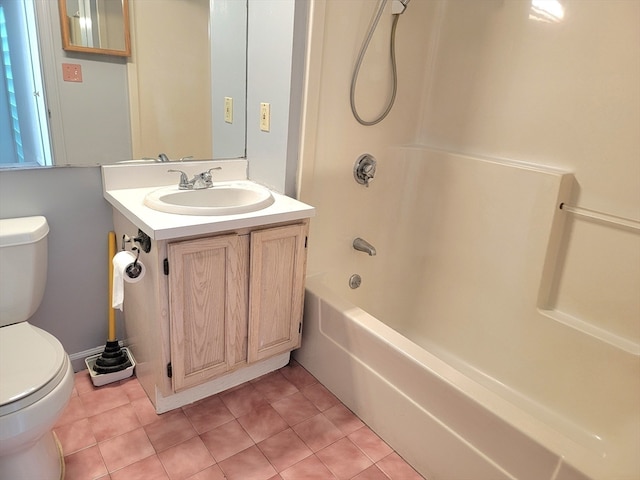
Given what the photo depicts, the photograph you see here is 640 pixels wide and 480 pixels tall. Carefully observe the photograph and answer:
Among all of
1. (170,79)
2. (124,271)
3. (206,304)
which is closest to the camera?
(124,271)

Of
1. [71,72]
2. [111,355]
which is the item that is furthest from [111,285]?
[71,72]

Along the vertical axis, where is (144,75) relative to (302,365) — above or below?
above

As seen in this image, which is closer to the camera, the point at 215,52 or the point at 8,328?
the point at 8,328

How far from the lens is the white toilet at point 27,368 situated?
1.21 meters

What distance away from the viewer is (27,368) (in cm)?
130

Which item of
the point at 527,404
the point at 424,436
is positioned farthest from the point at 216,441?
the point at 527,404

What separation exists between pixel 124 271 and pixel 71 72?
82cm

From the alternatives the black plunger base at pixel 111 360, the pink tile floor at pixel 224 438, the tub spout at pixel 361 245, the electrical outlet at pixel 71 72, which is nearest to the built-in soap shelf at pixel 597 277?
the tub spout at pixel 361 245

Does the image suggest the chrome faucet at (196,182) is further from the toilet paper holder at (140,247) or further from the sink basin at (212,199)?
the toilet paper holder at (140,247)

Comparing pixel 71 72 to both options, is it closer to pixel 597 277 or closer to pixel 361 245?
pixel 361 245

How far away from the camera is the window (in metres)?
1.59

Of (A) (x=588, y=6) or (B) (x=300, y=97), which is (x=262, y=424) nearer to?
(B) (x=300, y=97)

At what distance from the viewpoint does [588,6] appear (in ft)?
5.38

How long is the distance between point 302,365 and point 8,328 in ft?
3.84
